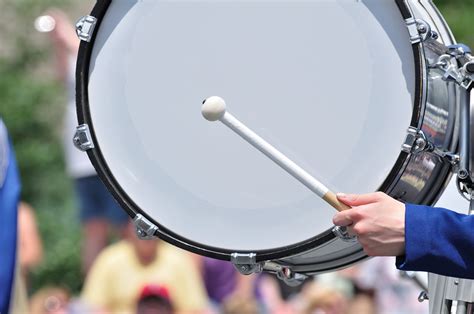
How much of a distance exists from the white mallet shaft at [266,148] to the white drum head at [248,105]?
0.12 meters

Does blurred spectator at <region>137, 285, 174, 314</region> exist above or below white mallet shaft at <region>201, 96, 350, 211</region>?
above

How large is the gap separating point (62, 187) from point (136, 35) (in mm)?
5204

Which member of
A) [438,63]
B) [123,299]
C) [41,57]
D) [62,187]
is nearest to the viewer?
[438,63]

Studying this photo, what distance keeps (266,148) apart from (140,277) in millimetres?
2539

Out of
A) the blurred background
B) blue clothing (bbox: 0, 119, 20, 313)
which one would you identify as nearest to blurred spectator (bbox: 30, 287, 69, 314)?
the blurred background

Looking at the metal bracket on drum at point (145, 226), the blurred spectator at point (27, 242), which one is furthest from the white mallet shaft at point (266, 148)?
the blurred spectator at point (27, 242)

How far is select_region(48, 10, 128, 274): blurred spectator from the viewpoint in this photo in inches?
216

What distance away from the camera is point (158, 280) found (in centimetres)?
494

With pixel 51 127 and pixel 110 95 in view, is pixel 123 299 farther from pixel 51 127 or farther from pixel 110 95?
pixel 51 127

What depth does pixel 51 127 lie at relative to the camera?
836cm

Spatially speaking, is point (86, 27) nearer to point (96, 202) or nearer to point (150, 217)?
point (150, 217)

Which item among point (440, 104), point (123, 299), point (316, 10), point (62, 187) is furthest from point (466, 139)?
point (62, 187)

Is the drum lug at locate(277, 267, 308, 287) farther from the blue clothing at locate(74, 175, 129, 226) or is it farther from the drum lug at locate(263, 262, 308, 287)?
the blue clothing at locate(74, 175, 129, 226)

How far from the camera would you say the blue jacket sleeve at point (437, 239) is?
242 cm
